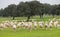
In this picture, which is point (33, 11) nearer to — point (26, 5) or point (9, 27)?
point (26, 5)

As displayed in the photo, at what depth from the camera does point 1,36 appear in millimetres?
21438

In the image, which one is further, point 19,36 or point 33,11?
point 33,11

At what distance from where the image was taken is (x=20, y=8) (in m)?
74.5

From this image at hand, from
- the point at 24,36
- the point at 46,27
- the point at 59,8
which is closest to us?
the point at 24,36

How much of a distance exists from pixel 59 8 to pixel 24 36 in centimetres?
7497

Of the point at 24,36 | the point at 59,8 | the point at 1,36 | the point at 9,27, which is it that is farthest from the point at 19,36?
the point at 59,8

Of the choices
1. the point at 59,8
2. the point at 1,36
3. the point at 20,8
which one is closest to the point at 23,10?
the point at 20,8

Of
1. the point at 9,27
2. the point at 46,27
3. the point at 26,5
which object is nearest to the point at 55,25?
the point at 46,27

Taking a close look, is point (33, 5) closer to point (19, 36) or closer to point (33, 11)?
point (33, 11)

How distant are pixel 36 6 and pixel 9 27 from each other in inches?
1716

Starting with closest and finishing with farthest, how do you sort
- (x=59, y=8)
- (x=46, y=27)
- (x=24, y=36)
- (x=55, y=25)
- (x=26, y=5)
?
(x=24, y=36) → (x=46, y=27) → (x=55, y=25) → (x=26, y=5) → (x=59, y=8)

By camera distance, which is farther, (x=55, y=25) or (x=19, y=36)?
(x=55, y=25)

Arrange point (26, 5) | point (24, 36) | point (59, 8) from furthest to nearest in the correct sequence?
point (59, 8)
point (26, 5)
point (24, 36)

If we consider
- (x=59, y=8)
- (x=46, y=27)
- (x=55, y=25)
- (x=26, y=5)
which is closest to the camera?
(x=46, y=27)
